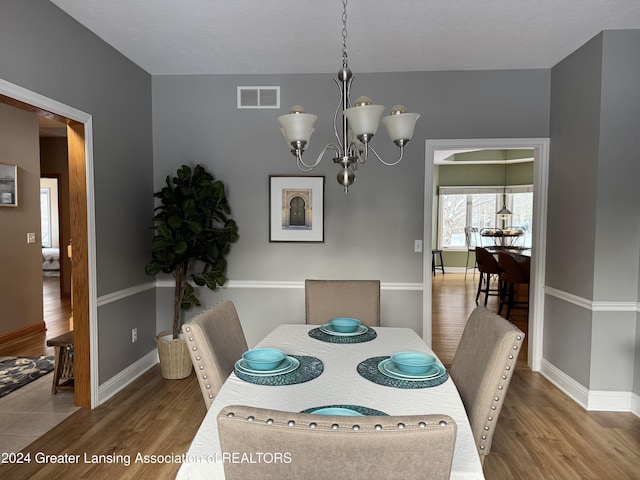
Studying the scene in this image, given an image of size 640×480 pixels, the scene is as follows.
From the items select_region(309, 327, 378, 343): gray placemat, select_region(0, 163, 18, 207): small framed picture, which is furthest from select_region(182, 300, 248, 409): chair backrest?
select_region(0, 163, 18, 207): small framed picture

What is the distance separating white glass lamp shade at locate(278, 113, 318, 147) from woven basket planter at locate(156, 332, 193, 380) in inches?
94.4

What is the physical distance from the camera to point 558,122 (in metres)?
3.39

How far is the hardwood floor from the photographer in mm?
2188

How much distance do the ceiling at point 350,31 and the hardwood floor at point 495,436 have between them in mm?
2659

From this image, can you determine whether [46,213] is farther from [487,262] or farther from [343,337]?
[343,337]

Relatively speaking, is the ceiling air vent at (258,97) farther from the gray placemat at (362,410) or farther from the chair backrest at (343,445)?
the chair backrest at (343,445)

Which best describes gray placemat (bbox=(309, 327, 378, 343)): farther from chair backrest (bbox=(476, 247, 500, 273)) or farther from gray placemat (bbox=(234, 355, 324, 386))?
chair backrest (bbox=(476, 247, 500, 273))

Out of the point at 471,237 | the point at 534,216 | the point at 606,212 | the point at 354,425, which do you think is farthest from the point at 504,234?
the point at 354,425

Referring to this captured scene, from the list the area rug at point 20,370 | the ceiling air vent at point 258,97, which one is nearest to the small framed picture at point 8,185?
the area rug at point 20,370

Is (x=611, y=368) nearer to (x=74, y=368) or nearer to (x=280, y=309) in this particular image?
(x=280, y=309)

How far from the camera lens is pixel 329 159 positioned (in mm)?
3652

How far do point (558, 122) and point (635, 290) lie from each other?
4.78 feet

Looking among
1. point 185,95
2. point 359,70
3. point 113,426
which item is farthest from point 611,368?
point 185,95

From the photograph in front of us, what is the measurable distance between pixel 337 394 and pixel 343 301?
1267 millimetres
